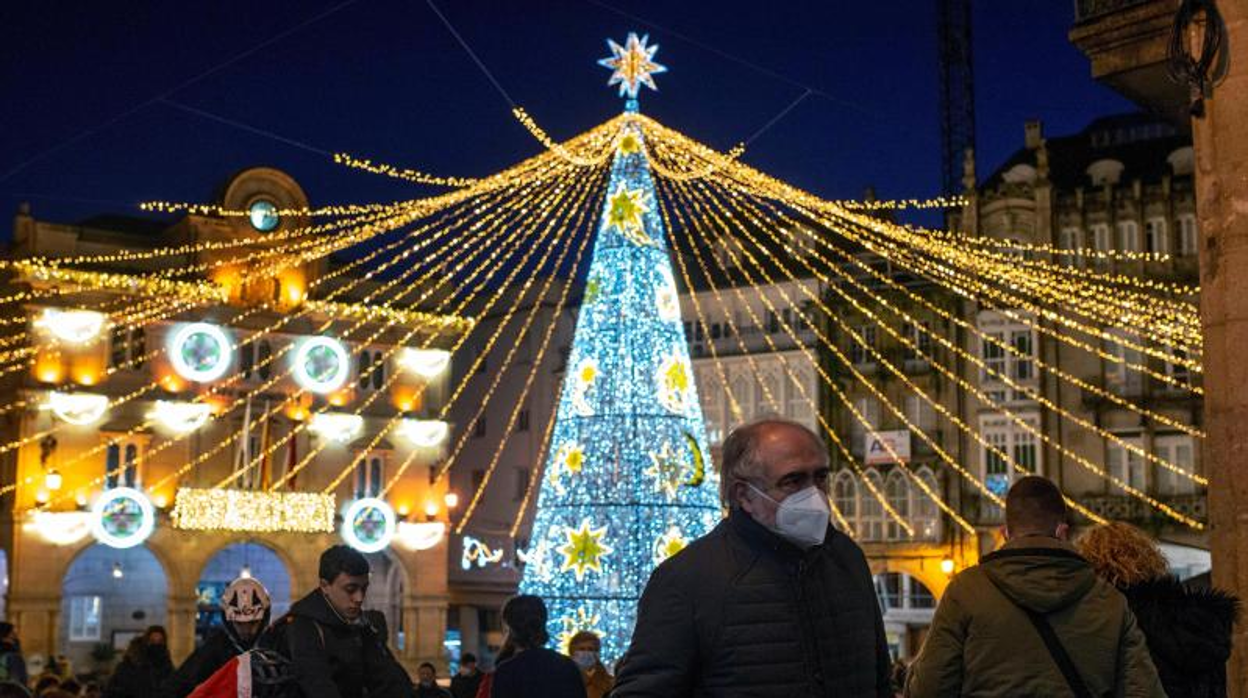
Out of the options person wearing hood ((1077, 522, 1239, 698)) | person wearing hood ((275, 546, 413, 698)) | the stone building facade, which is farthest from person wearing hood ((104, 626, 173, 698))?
the stone building facade

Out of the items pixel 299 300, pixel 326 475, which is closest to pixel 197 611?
pixel 326 475

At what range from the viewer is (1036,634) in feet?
16.6

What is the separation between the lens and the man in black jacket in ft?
13.1

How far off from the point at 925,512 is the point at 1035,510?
38643mm

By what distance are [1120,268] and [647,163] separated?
25955 millimetres

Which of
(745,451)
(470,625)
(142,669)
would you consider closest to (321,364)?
(470,625)

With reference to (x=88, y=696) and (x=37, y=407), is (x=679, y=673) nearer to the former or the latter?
(x=88, y=696)

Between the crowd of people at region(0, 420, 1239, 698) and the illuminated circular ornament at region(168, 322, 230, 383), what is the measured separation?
2978 centimetres

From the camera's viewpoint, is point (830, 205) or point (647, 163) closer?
point (830, 205)

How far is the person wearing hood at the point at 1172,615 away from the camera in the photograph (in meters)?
5.73

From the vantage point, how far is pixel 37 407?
35.6m

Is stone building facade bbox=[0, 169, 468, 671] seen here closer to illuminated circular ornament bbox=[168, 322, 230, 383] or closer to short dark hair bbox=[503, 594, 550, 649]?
illuminated circular ornament bbox=[168, 322, 230, 383]

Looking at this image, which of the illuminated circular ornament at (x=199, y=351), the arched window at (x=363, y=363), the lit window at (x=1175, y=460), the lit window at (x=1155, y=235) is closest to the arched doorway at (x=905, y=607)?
the lit window at (x=1175, y=460)

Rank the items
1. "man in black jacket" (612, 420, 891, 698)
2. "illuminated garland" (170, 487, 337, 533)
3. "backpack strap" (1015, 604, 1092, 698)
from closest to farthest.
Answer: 1. "man in black jacket" (612, 420, 891, 698)
2. "backpack strap" (1015, 604, 1092, 698)
3. "illuminated garland" (170, 487, 337, 533)
